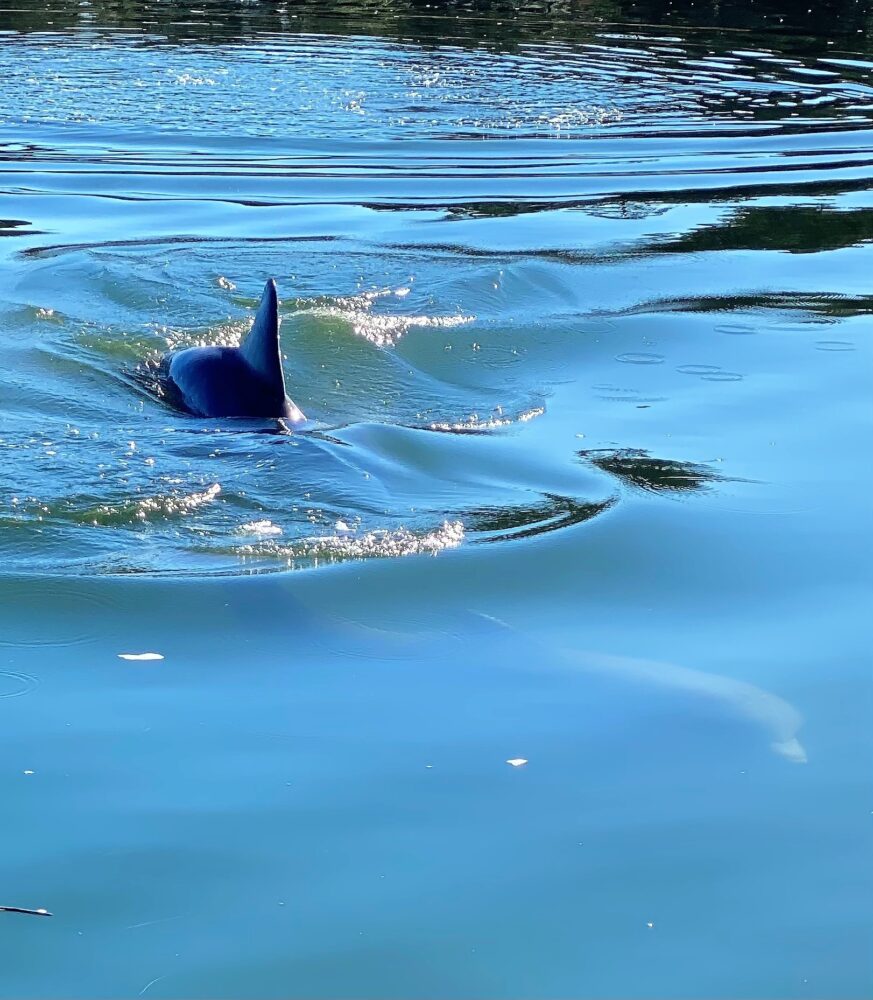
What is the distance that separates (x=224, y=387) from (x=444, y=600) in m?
2.79

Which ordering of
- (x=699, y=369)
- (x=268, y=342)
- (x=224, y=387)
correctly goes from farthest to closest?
(x=699, y=369)
(x=224, y=387)
(x=268, y=342)

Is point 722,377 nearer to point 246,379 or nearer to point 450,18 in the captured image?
point 246,379

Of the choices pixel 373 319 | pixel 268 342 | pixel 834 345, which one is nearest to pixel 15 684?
pixel 268 342

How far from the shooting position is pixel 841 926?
11.3 ft

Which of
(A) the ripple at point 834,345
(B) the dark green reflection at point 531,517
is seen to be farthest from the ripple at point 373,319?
(B) the dark green reflection at point 531,517

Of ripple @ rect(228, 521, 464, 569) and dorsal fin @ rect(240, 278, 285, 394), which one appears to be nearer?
ripple @ rect(228, 521, 464, 569)

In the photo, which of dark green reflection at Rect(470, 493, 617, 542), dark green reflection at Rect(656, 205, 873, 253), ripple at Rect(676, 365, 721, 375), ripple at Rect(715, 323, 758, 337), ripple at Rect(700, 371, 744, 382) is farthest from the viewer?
dark green reflection at Rect(656, 205, 873, 253)

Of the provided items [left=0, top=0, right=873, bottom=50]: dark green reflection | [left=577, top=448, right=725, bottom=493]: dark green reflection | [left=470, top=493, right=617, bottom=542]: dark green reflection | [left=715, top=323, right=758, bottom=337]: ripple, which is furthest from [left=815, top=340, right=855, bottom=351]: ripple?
[left=0, top=0, right=873, bottom=50]: dark green reflection

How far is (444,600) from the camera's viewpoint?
521cm

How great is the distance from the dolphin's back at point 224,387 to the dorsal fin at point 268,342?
0.04 metres

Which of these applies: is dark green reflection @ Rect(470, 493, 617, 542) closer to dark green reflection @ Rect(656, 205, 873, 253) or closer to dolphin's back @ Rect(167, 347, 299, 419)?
dolphin's back @ Rect(167, 347, 299, 419)

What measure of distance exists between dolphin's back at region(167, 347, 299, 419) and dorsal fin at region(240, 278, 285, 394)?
0.13ft

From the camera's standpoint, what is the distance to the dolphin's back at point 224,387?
7.40 m

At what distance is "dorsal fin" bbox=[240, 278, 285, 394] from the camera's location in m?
7.19
